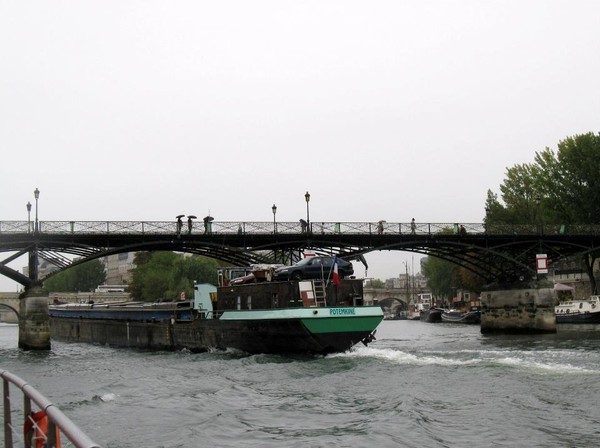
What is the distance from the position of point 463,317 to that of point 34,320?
239 ft

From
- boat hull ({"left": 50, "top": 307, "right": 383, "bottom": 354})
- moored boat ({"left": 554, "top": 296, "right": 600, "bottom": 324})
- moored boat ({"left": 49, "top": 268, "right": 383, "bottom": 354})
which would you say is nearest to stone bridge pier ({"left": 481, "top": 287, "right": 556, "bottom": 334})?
moored boat ({"left": 554, "top": 296, "right": 600, "bottom": 324})

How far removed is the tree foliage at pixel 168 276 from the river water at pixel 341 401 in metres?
81.9

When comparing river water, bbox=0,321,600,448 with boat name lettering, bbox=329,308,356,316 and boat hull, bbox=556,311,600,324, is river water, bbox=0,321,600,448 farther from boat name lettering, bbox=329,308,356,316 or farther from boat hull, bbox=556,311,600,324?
boat hull, bbox=556,311,600,324

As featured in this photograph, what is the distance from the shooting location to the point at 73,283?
7820 inches

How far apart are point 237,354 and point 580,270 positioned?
92784 millimetres

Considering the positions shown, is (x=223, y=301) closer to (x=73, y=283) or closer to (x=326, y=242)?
(x=326, y=242)

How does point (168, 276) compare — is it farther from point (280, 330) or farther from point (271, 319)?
point (280, 330)

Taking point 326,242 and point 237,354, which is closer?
point 237,354

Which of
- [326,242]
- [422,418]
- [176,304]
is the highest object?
[326,242]

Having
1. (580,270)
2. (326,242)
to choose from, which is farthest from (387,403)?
(580,270)

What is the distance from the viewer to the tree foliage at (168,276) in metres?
118

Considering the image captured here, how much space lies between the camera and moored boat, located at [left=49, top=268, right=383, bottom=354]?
3659 centimetres

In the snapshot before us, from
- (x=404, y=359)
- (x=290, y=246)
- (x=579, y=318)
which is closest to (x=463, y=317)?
(x=579, y=318)

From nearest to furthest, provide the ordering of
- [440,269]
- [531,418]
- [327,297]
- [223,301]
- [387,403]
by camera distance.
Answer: [531,418] < [387,403] < [327,297] < [223,301] < [440,269]
